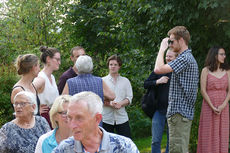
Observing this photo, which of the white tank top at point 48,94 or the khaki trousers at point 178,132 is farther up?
the white tank top at point 48,94

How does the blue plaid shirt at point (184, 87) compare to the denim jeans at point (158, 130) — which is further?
the denim jeans at point (158, 130)

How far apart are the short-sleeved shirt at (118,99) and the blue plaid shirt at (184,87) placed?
184 cm

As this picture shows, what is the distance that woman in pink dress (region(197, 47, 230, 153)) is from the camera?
607 centimetres

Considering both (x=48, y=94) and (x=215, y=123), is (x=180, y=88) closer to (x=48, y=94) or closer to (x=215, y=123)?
(x=215, y=123)

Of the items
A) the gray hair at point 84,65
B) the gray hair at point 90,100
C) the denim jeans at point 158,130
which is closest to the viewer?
the gray hair at point 90,100

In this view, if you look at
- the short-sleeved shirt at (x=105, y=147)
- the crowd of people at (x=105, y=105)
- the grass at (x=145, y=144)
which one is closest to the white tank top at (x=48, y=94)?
the crowd of people at (x=105, y=105)

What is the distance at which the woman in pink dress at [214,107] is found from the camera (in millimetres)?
6066

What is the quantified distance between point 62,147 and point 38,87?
2833 millimetres

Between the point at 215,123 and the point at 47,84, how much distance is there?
109 inches

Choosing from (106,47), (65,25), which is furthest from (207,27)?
(65,25)

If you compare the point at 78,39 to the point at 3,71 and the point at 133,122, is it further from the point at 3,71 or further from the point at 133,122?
the point at 133,122

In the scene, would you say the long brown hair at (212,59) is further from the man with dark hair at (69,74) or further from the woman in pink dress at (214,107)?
the man with dark hair at (69,74)

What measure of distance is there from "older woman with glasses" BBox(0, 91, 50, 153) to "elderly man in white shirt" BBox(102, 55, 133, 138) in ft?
7.56

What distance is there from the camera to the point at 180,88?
4.85 m
